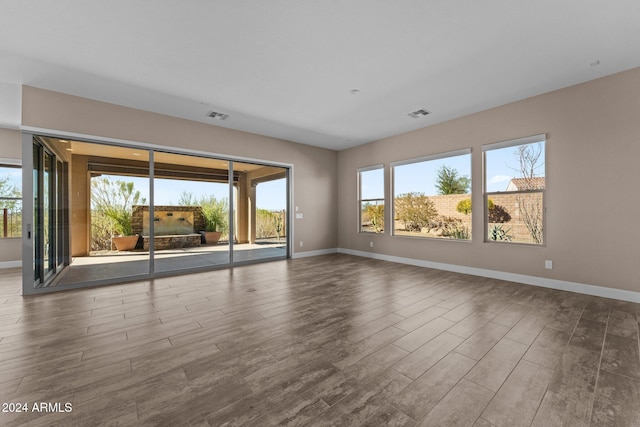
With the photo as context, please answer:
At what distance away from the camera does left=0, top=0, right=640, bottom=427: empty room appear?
1.82m

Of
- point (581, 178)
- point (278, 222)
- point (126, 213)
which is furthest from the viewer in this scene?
point (278, 222)

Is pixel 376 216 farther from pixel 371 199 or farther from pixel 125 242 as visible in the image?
pixel 125 242

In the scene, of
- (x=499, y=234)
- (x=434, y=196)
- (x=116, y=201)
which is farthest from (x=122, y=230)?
(x=499, y=234)

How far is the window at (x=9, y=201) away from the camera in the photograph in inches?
222

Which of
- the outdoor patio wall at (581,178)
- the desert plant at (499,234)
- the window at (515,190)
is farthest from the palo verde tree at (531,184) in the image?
the desert plant at (499,234)

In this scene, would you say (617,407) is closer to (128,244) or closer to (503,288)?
(503,288)

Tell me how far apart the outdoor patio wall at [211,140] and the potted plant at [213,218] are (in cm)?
106

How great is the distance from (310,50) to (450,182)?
3.84 metres

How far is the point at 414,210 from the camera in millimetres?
6086

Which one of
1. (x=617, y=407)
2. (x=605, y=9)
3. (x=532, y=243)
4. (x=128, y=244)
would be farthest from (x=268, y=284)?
(x=605, y=9)

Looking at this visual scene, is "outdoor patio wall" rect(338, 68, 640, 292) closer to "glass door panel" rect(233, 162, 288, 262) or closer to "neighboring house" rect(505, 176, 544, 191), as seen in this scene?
"neighboring house" rect(505, 176, 544, 191)

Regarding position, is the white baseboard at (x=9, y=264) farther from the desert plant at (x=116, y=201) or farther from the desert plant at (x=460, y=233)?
the desert plant at (x=460, y=233)

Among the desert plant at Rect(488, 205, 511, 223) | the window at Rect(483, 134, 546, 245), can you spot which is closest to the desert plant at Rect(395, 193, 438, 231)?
the desert plant at Rect(488, 205, 511, 223)

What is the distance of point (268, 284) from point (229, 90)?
10.1 ft
